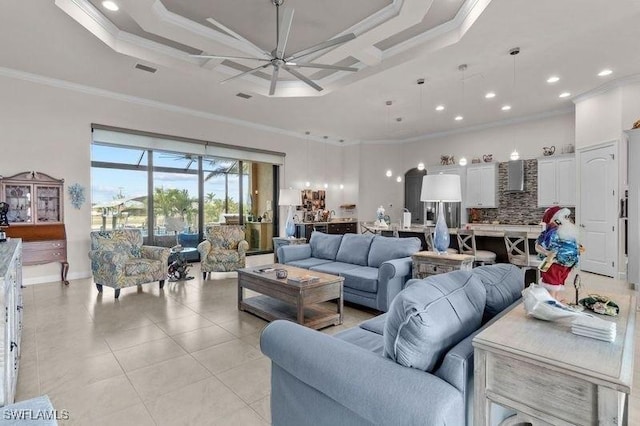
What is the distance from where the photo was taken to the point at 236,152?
25.6 feet

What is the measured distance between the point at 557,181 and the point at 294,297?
22.1 ft

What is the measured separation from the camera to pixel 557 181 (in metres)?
7.12

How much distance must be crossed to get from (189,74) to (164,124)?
1932 millimetres

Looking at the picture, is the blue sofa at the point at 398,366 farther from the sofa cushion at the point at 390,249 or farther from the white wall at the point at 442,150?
the white wall at the point at 442,150

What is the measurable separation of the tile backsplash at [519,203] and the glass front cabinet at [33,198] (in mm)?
8945

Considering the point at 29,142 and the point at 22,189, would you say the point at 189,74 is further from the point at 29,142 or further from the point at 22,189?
the point at 22,189

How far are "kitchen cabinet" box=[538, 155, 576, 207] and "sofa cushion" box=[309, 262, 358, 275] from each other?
5310 mm

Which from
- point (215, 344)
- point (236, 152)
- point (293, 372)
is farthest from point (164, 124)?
point (293, 372)

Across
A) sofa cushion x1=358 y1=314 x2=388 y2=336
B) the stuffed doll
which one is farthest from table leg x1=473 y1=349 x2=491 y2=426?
sofa cushion x1=358 y1=314 x2=388 y2=336

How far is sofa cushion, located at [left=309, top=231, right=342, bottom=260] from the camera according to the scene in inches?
196

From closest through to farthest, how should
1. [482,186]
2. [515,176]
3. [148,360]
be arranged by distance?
[148,360] < [515,176] < [482,186]

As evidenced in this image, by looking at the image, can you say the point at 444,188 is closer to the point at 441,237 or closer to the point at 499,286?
the point at 441,237

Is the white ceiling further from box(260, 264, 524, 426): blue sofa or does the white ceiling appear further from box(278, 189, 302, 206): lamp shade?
box(260, 264, 524, 426): blue sofa

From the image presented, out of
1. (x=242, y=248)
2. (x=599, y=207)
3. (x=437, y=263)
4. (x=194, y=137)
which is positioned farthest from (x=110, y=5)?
(x=599, y=207)
